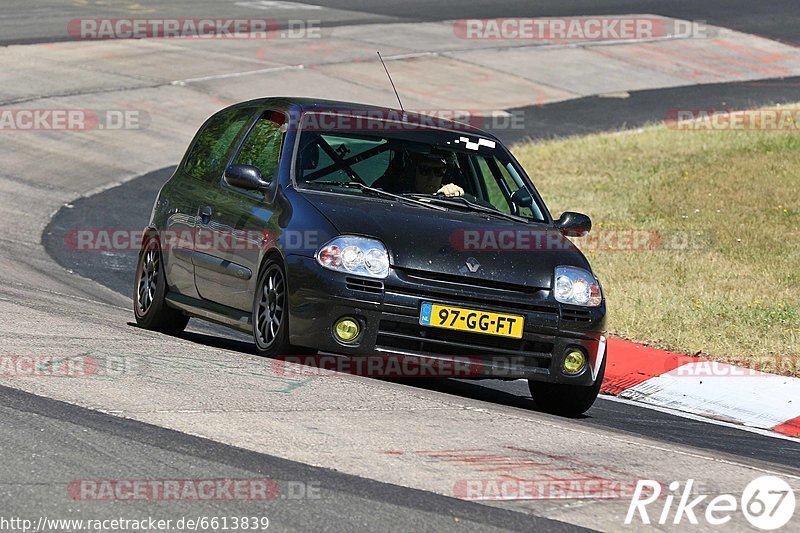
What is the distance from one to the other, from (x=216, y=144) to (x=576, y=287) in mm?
2944

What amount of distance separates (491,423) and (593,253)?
25.7ft

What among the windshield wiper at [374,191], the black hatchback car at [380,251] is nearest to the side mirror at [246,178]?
the black hatchback car at [380,251]

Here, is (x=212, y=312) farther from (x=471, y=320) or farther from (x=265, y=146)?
(x=471, y=320)

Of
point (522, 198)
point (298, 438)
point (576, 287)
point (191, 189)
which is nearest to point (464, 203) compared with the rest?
point (522, 198)

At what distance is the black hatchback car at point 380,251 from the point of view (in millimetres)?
8000

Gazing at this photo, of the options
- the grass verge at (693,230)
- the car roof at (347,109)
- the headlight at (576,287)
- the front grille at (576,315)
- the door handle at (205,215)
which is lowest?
the grass verge at (693,230)

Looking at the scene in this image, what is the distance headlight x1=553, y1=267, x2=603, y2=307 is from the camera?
27.0 feet

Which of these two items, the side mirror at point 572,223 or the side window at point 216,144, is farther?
the side window at point 216,144

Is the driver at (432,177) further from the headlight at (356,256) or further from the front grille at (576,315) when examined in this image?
the front grille at (576,315)

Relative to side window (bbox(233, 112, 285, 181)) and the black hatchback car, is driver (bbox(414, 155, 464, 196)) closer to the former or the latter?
the black hatchback car

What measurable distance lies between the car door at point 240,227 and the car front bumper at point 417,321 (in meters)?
0.62

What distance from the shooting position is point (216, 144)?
1005cm

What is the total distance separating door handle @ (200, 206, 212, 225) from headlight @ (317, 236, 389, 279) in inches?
60.9

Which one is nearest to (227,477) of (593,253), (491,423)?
(491,423)
